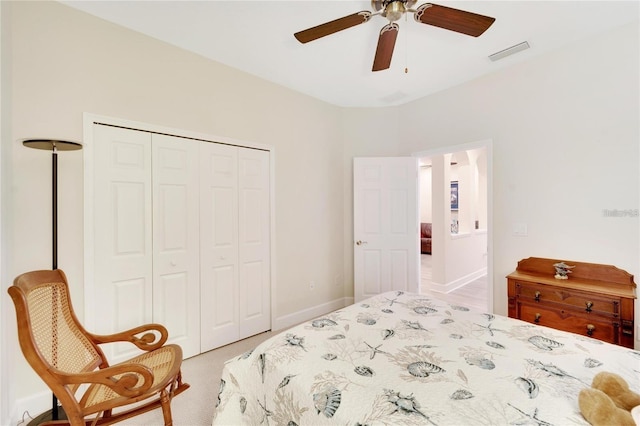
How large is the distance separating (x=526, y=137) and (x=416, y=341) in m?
2.47

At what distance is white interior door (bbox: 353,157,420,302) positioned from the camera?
3.76 m

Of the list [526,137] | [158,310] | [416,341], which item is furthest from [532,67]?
[158,310]

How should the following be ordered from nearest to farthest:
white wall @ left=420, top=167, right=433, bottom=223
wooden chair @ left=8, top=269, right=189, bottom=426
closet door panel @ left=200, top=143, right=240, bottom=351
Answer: wooden chair @ left=8, top=269, right=189, bottom=426
closet door panel @ left=200, top=143, right=240, bottom=351
white wall @ left=420, top=167, right=433, bottom=223

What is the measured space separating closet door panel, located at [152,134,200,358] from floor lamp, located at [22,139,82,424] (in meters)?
0.64

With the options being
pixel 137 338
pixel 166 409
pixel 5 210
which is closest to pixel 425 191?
pixel 137 338

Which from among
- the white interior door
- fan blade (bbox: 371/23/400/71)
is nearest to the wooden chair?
fan blade (bbox: 371/23/400/71)

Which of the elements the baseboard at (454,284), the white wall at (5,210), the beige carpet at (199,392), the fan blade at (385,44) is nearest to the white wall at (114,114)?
the white wall at (5,210)

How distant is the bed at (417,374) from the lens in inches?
39.5

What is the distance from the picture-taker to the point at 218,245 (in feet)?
9.26

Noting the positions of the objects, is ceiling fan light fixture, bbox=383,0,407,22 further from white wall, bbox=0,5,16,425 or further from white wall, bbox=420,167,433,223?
white wall, bbox=420,167,433,223

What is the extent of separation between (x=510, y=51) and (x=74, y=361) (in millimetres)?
4003

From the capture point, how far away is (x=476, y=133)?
320 centimetres

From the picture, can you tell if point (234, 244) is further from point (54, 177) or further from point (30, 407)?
point (30, 407)

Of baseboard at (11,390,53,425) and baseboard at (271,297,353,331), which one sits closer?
baseboard at (11,390,53,425)
